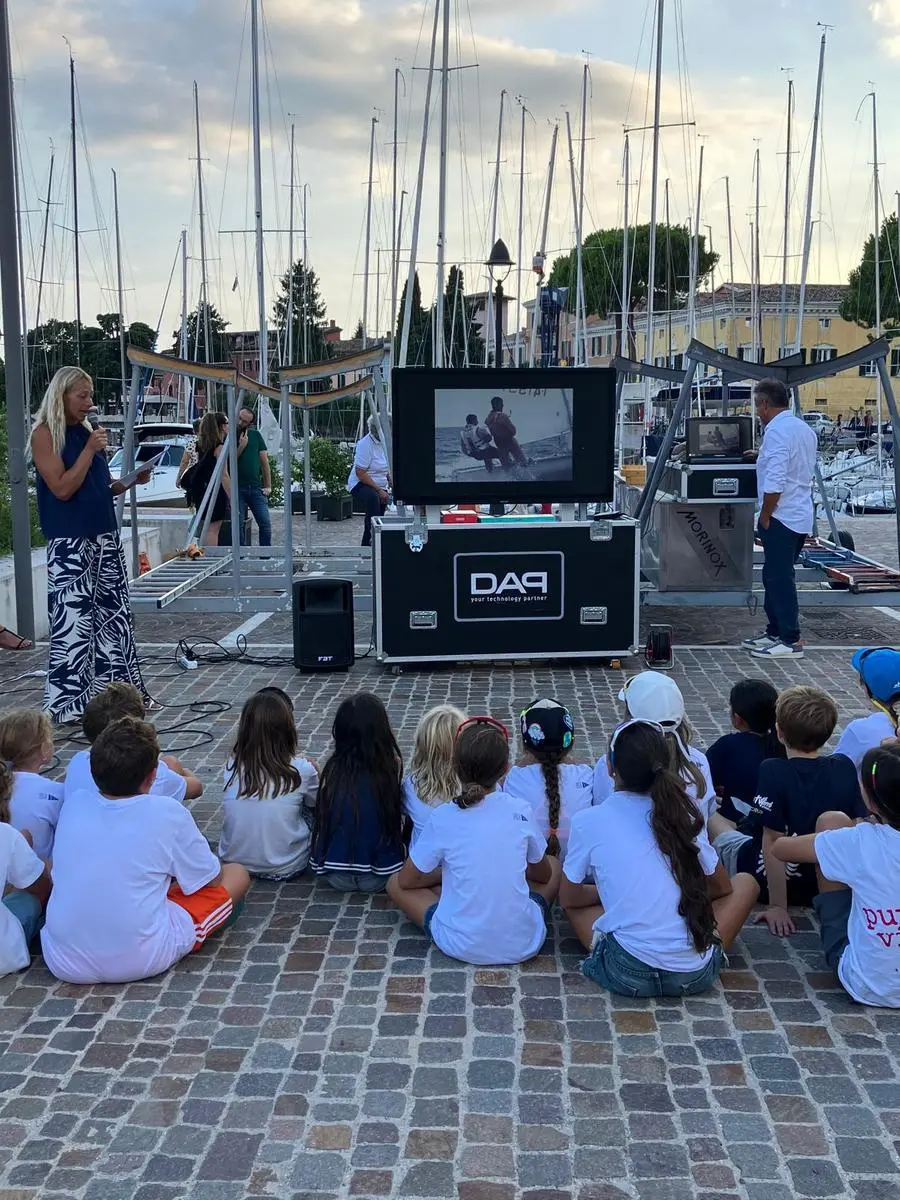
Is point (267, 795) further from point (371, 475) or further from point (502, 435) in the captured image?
point (371, 475)

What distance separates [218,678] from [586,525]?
316cm

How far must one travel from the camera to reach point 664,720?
4746mm

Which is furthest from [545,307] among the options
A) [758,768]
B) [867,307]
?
[867,307]

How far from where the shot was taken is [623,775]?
13.6 feet

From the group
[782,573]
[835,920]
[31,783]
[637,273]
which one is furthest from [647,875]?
[637,273]

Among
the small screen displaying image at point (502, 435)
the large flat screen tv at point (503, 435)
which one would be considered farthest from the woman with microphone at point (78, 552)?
the small screen displaying image at point (502, 435)

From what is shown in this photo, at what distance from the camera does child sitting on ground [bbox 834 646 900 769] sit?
16.0 feet

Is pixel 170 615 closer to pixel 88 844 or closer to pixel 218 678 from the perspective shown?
pixel 218 678

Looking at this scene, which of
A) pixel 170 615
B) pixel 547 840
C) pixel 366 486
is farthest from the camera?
pixel 366 486

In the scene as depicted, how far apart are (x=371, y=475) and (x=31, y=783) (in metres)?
10.8

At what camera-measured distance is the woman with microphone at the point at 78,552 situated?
281 inches

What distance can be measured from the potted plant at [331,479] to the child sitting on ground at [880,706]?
1762 centimetres

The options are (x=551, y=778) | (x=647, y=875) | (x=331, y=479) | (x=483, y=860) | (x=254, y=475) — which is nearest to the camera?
(x=647, y=875)

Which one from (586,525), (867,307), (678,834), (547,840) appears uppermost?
(867,307)
